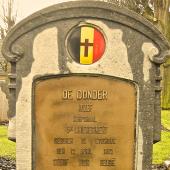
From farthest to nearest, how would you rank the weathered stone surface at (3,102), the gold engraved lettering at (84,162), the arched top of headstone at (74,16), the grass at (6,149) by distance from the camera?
the weathered stone surface at (3,102) → the grass at (6,149) → the gold engraved lettering at (84,162) → the arched top of headstone at (74,16)

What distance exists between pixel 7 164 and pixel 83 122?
10.6 feet

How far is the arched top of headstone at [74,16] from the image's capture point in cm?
413

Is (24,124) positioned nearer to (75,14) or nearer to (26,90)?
(26,90)

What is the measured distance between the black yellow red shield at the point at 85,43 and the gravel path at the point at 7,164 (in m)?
3.31

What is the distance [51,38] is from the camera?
13.7 ft

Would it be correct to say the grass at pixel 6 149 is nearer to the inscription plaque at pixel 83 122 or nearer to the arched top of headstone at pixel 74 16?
the inscription plaque at pixel 83 122

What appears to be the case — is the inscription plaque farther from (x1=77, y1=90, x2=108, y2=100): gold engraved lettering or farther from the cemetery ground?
the cemetery ground

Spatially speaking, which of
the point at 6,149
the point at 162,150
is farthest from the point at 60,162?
the point at 162,150

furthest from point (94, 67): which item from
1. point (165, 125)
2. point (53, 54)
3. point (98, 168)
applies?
point (165, 125)

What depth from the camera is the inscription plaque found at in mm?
4242

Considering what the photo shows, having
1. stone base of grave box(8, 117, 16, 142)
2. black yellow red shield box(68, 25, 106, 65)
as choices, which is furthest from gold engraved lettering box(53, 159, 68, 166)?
black yellow red shield box(68, 25, 106, 65)

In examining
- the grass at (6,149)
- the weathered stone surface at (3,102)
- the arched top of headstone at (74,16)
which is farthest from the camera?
the weathered stone surface at (3,102)

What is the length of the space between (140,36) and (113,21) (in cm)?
33

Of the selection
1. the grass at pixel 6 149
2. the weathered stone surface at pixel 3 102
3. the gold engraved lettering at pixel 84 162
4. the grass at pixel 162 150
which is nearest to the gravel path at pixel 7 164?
the grass at pixel 6 149
